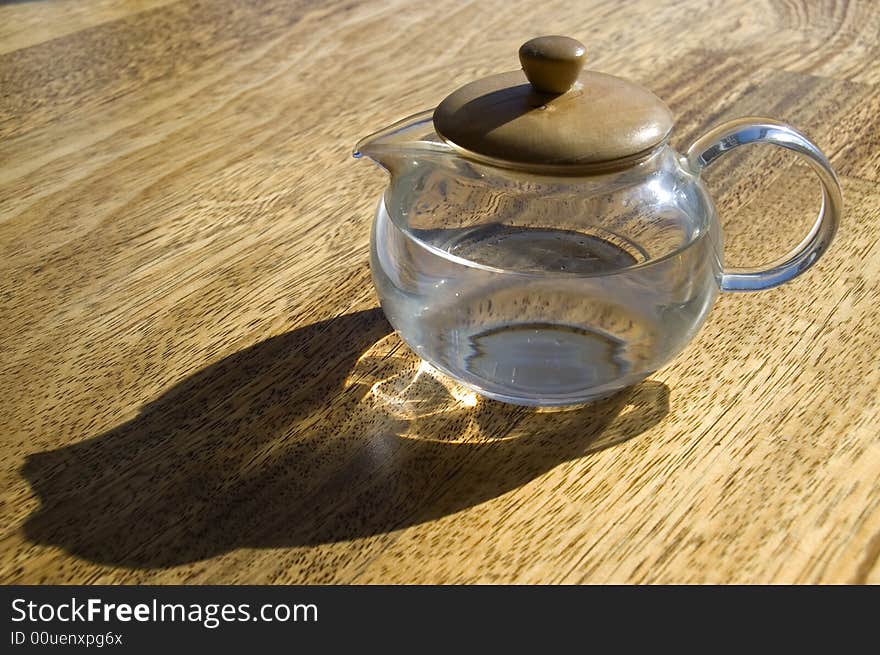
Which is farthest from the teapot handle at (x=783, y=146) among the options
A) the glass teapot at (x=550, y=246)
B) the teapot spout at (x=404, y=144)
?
the teapot spout at (x=404, y=144)

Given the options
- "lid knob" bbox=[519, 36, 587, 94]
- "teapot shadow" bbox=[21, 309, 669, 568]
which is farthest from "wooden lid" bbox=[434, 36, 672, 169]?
"teapot shadow" bbox=[21, 309, 669, 568]

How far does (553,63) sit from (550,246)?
0.30 ft

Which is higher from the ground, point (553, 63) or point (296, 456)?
point (553, 63)

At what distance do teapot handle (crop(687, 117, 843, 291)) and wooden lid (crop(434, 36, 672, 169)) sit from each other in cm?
5

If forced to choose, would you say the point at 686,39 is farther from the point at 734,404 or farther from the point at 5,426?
the point at 5,426

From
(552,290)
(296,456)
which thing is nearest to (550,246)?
(552,290)

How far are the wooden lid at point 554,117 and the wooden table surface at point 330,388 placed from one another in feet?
0.42

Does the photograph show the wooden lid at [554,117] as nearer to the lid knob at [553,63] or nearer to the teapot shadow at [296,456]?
the lid knob at [553,63]

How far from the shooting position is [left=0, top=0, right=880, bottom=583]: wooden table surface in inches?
15.7

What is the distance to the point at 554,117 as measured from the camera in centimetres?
39

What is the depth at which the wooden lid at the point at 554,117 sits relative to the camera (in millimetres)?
388

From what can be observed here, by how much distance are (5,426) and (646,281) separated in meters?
0.28

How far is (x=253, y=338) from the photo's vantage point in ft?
1.71

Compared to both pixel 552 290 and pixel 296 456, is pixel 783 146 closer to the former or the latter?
pixel 552 290
